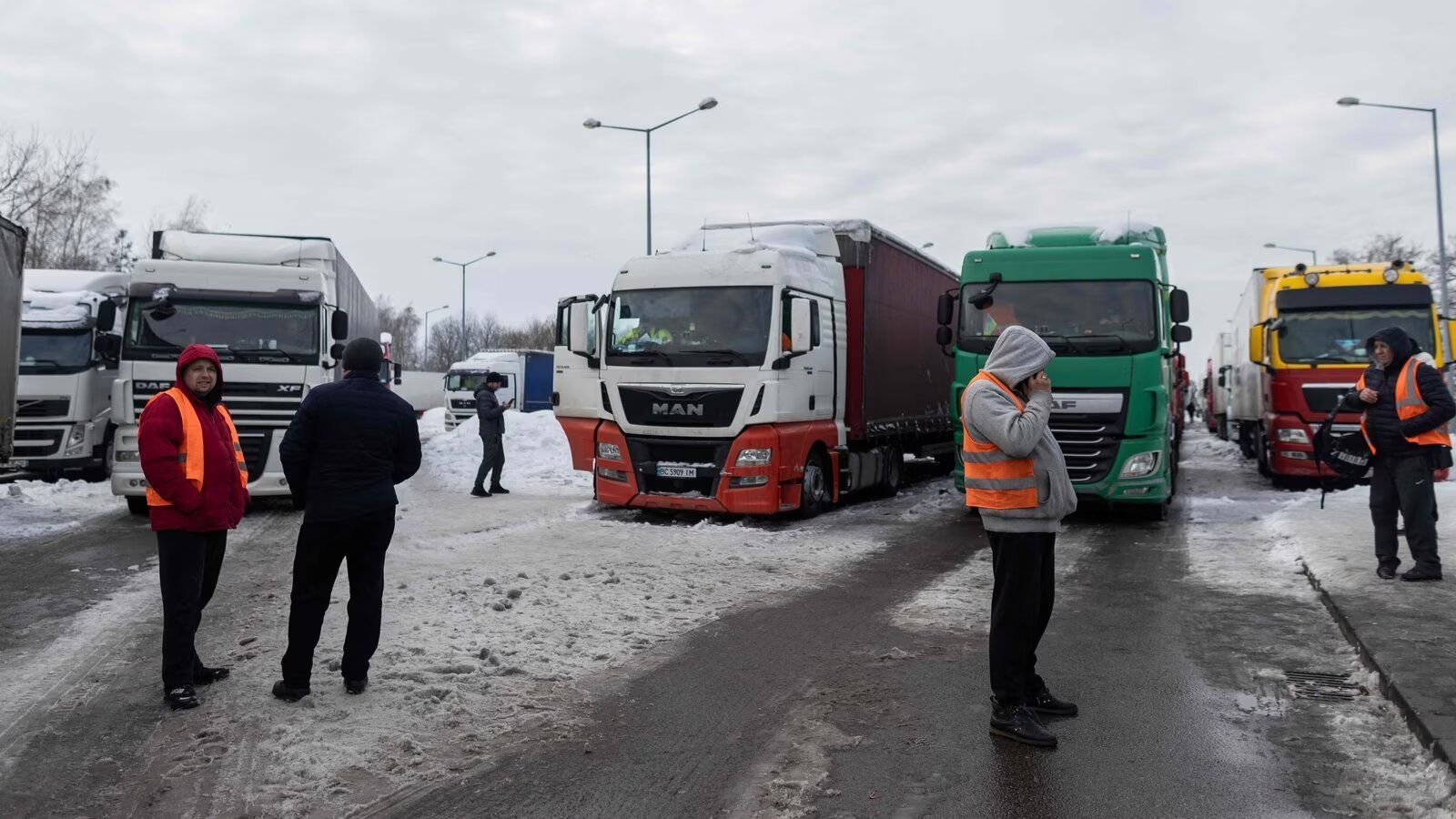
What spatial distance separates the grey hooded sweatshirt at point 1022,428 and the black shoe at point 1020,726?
0.79 metres

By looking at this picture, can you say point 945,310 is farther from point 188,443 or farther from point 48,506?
point 48,506

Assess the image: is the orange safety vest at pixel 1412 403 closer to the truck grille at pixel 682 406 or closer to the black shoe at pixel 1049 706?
the black shoe at pixel 1049 706

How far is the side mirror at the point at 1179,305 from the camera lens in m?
12.3

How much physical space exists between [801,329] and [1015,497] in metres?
7.37

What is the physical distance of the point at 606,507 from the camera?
1420cm

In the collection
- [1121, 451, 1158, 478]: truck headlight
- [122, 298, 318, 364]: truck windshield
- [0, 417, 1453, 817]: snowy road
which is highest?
[122, 298, 318, 364]: truck windshield

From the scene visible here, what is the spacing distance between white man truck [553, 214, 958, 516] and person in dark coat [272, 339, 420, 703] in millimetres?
6797

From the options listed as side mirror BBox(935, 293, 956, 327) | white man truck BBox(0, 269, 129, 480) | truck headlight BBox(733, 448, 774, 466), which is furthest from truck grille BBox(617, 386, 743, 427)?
white man truck BBox(0, 269, 129, 480)

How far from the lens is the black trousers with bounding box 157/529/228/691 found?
17.4 feet

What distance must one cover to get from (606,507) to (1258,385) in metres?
11.3

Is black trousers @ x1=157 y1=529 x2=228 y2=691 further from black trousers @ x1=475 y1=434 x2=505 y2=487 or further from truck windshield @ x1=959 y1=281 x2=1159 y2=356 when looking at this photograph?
black trousers @ x1=475 y1=434 x2=505 y2=487

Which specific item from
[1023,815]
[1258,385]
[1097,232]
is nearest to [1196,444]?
[1258,385]

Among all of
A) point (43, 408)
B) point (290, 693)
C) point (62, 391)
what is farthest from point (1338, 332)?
point (43, 408)

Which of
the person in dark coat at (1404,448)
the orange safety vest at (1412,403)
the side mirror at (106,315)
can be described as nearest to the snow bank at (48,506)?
the side mirror at (106,315)
